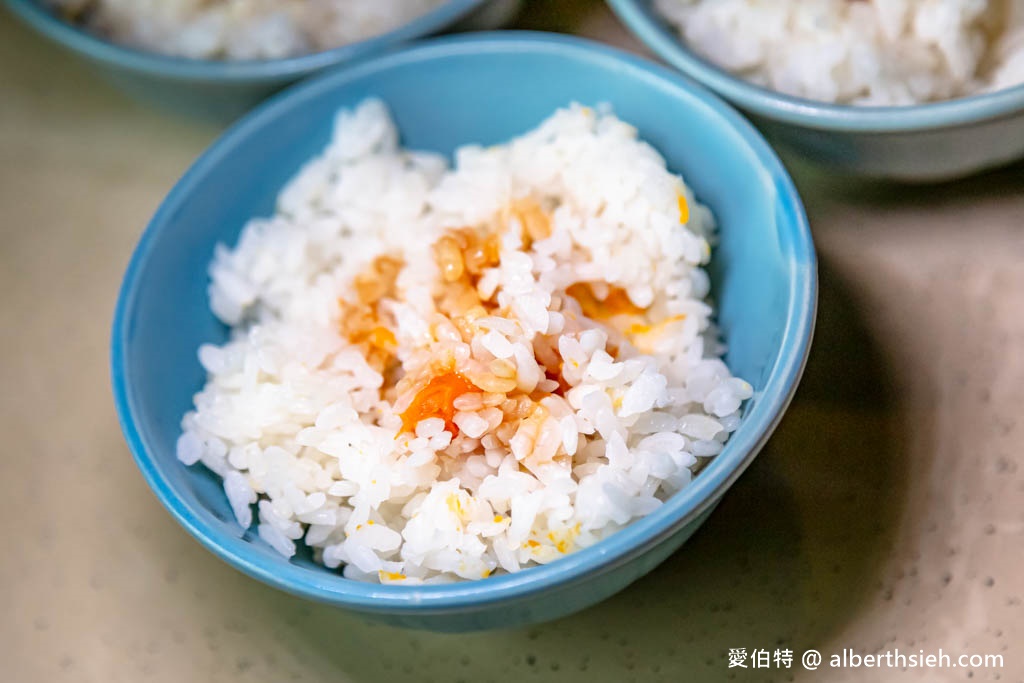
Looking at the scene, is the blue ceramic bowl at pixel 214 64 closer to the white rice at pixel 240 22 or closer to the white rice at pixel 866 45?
the white rice at pixel 240 22

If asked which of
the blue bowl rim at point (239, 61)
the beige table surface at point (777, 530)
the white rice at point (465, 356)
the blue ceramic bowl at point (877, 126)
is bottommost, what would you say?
the beige table surface at point (777, 530)

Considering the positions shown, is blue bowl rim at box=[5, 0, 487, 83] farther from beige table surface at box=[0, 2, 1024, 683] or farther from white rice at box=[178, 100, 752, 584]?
beige table surface at box=[0, 2, 1024, 683]

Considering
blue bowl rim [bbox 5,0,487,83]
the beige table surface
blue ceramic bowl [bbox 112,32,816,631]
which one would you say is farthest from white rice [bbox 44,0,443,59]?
the beige table surface

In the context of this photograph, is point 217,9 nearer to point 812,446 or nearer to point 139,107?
point 139,107

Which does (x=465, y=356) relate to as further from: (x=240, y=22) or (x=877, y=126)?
(x=240, y=22)

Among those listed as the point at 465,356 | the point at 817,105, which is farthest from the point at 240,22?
the point at 817,105

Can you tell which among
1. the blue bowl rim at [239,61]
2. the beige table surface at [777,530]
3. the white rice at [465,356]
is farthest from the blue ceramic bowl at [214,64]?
the beige table surface at [777,530]

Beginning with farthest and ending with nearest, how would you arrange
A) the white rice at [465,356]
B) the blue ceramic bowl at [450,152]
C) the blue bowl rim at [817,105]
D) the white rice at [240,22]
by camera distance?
the white rice at [240,22] → the blue bowl rim at [817,105] → the white rice at [465,356] → the blue ceramic bowl at [450,152]
